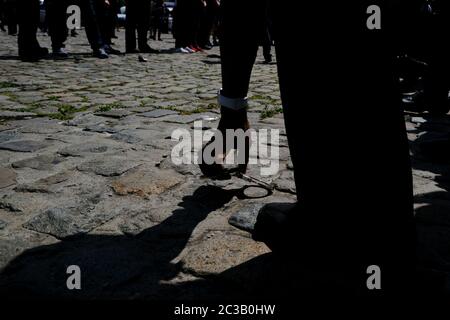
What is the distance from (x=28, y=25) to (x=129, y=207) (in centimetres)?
693

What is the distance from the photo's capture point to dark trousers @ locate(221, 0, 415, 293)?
3.89ft

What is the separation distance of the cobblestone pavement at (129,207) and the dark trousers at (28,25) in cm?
395

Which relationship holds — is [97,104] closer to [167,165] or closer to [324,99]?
[167,165]

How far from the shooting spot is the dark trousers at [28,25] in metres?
7.53

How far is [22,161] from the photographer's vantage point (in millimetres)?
2613

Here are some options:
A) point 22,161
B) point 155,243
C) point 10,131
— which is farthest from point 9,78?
point 155,243

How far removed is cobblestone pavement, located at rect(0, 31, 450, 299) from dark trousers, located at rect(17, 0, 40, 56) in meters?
3.95

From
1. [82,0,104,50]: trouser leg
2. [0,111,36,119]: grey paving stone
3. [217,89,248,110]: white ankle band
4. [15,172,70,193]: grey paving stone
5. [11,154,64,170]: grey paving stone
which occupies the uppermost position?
[82,0,104,50]: trouser leg

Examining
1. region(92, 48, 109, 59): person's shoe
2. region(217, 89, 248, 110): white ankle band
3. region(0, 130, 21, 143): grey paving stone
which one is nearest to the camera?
region(217, 89, 248, 110): white ankle band

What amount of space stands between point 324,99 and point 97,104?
371 cm

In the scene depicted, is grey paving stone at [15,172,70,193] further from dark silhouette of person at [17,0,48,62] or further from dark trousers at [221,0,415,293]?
dark silhouette of person at [17,0,48,62]

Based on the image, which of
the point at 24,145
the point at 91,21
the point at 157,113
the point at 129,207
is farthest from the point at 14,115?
the point at 91,21

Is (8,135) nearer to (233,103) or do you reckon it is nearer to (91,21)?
(233,103)

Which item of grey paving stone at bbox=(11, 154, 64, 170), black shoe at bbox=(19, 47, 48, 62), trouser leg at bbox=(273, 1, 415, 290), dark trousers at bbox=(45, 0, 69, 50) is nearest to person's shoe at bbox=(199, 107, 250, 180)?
trouser leg at bbox=(273, 1, 415, 290)
